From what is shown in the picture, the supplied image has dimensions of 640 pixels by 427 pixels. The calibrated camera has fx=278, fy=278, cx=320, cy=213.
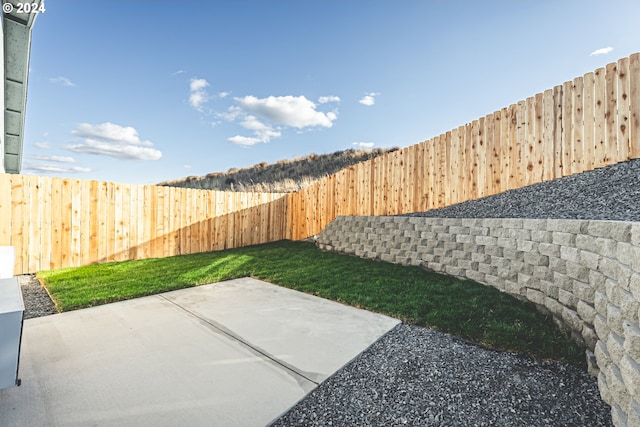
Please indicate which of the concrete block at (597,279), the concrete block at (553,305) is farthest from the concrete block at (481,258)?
the concrete block at (597,279)

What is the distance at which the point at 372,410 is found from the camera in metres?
1.66

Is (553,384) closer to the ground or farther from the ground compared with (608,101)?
Result: closer to the ground

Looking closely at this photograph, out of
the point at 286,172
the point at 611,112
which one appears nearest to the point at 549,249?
the point at 611,112

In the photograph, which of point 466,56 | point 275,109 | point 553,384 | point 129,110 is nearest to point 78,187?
point 129,110

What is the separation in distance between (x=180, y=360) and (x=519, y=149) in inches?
200

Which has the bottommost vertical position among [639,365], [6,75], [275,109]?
[639,365]

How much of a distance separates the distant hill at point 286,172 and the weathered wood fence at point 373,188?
9856 millimetres

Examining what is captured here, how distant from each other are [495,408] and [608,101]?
4025 millimetres

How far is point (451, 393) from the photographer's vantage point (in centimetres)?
180

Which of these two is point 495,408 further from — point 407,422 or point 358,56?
point 358,56

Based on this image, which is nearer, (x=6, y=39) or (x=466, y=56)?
(x=6, y=39)

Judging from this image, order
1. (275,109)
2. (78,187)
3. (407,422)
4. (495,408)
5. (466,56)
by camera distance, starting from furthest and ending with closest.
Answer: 1. (275,109)
2. (466,56)
3. (78,187)
4. (495,408)
5. (407,422)

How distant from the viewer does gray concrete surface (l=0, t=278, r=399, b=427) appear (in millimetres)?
1598

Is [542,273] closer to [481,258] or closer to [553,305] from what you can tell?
[553,305]
